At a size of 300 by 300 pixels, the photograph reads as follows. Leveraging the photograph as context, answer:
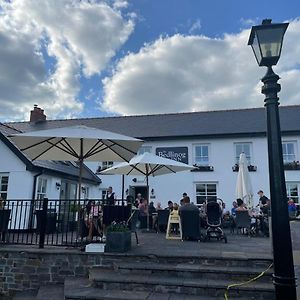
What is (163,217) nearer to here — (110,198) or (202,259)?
(110,198)

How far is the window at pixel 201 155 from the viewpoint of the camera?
18.3m

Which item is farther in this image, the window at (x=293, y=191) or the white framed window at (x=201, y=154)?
the white framed window at (x=201, y=154)

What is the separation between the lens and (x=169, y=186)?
60.3ft

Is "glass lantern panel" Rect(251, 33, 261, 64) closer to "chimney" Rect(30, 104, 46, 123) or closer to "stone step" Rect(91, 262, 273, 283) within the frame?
"stone step" Rect(91, 262, 273, 283)

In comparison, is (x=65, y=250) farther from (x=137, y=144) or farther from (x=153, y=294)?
(x=137, y=144)

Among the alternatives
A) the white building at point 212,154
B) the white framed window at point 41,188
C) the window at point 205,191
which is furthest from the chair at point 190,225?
the window at point 205,191

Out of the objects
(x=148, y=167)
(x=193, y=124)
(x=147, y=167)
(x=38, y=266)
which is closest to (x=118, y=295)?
(x=38, y=266)

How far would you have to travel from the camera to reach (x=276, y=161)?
3330 mm

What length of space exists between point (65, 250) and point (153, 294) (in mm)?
2340

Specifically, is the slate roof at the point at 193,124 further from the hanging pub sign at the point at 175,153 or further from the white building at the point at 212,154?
the hanging pub sign at the point at 175,153

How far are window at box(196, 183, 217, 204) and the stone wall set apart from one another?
42.1ft

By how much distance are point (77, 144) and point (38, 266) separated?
307 cm

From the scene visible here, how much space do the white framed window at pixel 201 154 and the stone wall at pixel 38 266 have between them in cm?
1332

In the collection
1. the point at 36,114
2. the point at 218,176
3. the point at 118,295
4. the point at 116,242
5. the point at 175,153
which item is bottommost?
the point at 118,295
